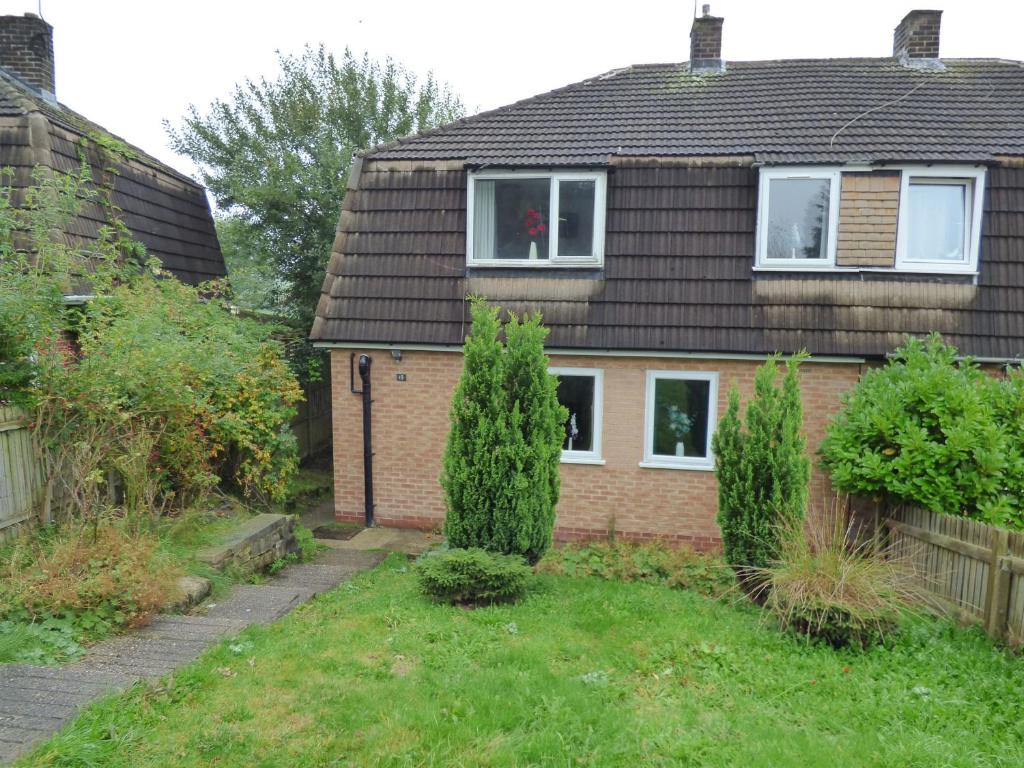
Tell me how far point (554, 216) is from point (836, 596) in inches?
229

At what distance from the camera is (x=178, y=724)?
12.9 feet

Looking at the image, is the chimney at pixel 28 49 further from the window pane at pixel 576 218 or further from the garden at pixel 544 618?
the window pane at pixel 576 218

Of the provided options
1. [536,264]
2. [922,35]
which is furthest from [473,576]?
[922,35]

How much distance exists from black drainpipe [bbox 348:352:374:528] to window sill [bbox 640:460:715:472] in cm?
378

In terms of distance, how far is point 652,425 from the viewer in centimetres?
910

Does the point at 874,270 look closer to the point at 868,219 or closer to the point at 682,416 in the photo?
the point at 868,219

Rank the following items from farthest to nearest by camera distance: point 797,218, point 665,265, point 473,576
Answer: point 665,265
point 797,218
point 473,576

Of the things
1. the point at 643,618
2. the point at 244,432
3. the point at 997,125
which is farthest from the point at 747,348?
the point at 244,432

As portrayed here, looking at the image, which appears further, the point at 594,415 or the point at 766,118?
the point at 766,118

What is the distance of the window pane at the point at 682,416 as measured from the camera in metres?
9.02

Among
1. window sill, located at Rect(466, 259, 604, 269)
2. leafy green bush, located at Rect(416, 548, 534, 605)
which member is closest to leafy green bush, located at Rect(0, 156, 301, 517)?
leafy green bush, located at Rect(416, 548, 534, 605)

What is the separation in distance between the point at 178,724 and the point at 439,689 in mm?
1542

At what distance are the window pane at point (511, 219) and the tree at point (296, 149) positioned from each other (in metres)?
5.19

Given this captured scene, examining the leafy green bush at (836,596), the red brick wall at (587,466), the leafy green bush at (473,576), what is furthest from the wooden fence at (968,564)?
the leafy green bush at (473,576)
